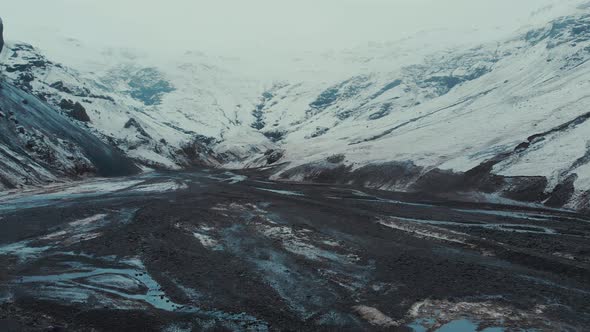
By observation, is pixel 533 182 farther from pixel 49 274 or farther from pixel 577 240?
pixel 49 274

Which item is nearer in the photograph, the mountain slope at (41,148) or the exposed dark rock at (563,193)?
the exposed dark rock at (563,193)

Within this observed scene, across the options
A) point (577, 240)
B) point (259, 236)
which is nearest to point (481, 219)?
point (577, 240)

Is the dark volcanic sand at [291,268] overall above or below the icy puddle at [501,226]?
below

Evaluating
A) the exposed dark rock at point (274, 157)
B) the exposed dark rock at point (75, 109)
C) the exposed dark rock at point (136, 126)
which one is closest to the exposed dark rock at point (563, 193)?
the exposed dark rock at point (274, 157)

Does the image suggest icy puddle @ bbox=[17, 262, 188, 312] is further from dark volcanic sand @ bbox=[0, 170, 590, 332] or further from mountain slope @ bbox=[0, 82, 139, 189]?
mountain slope @ bbox=[0, 82, 139, 189]

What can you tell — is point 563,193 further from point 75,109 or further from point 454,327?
point 75,109

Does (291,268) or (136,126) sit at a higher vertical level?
(136,126)

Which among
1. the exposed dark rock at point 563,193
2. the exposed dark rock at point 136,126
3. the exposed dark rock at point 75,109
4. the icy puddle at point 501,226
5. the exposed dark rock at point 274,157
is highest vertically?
the exposed dark rock at point 75,109

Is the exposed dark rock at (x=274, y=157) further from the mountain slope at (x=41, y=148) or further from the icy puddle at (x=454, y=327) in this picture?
the icy puddle at (x=454, y=327)

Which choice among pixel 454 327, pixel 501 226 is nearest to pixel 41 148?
pixel 501 226
